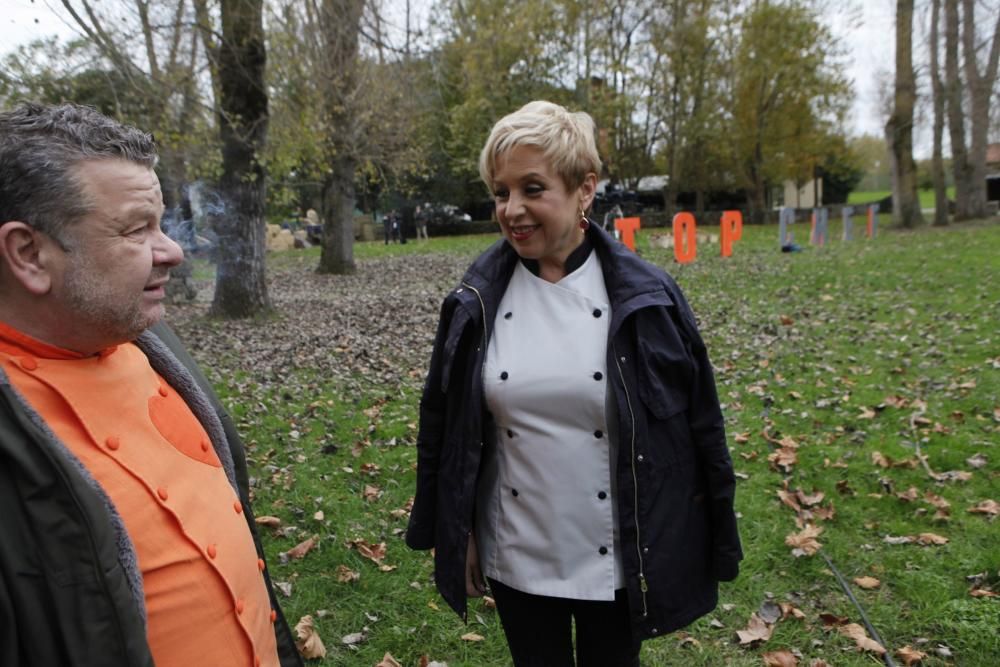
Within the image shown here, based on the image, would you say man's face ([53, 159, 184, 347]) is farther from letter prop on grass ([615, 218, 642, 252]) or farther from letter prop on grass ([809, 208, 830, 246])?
letter prop on grass ([809, 208, 830, 246])

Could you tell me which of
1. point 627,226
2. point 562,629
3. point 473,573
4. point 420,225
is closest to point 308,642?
point 473,573

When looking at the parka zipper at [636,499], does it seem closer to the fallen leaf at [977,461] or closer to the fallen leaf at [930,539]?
the fallen leaf at [930,539]

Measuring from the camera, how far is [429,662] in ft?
10.7

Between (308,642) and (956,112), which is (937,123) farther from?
(308,642)

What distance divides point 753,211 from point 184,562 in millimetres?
37667

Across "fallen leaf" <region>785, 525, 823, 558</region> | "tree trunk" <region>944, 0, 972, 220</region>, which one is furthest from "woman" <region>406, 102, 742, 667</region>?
"tree trunk" <region>944, 0, 972, 220</region>

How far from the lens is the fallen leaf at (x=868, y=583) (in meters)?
3.63

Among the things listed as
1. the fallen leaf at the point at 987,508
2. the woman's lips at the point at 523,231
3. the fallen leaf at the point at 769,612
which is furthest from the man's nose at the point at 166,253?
the fallen leaf at the point at 987,508

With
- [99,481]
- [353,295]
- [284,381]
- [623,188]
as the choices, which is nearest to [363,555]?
[99,481]

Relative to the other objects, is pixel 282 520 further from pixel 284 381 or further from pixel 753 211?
pixel 753 211

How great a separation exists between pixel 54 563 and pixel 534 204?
1450 millimetres

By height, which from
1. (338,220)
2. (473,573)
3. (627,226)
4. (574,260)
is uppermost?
(338,220)

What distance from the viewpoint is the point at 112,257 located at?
147 cm

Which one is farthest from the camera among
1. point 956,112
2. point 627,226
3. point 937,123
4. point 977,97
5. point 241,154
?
point 937,123
